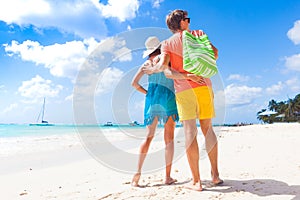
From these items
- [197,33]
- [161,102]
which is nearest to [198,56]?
[197,33]

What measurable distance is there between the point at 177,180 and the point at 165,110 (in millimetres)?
880

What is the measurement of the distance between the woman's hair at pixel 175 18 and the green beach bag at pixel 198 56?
266mm

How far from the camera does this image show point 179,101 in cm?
274

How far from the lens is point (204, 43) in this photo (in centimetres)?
264

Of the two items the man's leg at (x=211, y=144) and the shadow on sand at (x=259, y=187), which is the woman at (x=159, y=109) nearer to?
the man's leg at (x=211, y=144)

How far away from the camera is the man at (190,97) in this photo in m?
2.66

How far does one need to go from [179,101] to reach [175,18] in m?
0.92

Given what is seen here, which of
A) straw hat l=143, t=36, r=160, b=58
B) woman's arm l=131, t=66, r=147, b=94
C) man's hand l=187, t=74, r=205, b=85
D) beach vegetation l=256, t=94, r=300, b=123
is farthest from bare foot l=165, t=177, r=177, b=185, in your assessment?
beach vegetation l=256, t=94, r=300, b=123

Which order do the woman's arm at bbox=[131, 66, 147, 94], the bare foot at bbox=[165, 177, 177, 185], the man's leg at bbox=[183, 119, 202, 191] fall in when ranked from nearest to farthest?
the man's leg at bbox=[183, 119, 202, 191], the bare foot at bbox=[165, 177, 177, 185], the woman's arm at bbox=[131, 66, 147, 94]

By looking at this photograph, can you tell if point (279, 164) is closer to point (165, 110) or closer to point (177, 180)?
point (177, 180)

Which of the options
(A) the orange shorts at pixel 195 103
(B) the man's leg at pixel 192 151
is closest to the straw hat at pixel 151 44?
(A) the orange shorts at pixel 195 103

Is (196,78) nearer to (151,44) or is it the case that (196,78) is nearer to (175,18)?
(175,18)

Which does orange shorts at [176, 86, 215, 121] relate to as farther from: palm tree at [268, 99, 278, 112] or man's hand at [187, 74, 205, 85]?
palm tree at [268, 99, 278, 112]

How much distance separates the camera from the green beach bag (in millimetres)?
2549
